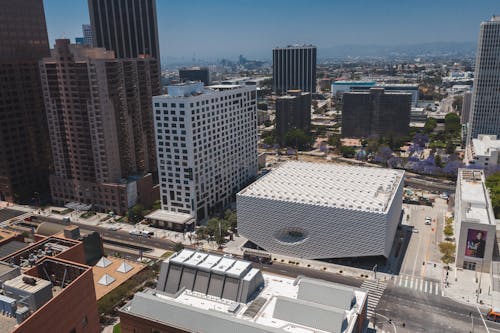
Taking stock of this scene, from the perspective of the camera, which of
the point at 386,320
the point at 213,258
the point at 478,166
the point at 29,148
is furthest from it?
the point at 478,166

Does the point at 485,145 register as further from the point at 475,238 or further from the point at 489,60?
the point at 475,238

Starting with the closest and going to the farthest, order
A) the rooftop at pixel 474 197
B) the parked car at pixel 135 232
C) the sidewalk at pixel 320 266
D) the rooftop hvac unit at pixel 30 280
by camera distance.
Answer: the rooftop hvac unit at pixel 30 280, the sidewalk at pixel 320 266, the rooftop at pixel 474 197, the parked car at pixel 135 232

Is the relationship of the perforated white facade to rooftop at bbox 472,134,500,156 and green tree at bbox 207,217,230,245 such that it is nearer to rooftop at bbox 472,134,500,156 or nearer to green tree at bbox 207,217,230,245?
green tree at bbox 207,217,230,245

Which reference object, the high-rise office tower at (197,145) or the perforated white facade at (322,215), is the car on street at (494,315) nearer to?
the perforated white facade at (322,215)

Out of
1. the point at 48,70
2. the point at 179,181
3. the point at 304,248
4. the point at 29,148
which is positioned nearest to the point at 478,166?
the point at 304,248

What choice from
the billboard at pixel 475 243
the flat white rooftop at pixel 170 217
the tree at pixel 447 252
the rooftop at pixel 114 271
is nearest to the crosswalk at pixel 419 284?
the tree at pixel 447 252

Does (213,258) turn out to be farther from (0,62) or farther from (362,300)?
(0,62)

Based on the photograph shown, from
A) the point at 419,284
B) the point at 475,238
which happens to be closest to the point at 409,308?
the point at 419,284
